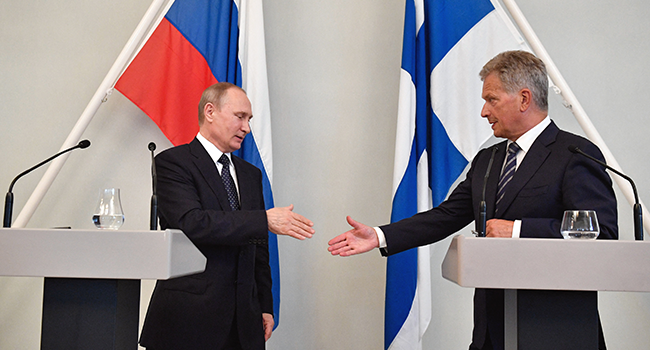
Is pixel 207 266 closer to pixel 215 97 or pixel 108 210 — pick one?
pixel 108 210

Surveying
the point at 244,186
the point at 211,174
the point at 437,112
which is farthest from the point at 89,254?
the point at 437,112

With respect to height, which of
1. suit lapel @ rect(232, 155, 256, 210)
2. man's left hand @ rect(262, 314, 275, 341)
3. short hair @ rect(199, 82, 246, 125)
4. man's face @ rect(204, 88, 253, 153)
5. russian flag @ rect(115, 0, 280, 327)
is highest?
russian flag @ rect(115, 0, 280, 327)

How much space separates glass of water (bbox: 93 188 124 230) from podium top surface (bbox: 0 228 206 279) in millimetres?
254

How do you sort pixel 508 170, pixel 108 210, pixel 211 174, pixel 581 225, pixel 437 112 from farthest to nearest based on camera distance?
pixel 437 112
pixel 211 174
pixel 508 170
pixel 108 210
pixel 581 225

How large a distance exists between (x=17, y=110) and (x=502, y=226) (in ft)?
10.4

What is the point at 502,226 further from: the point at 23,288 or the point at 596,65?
the point at 23,288

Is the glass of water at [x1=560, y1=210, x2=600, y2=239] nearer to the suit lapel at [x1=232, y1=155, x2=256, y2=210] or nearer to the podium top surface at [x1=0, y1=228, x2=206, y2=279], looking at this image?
the podium top surface at [x1=0, y1=228, x2=206, y2=279]

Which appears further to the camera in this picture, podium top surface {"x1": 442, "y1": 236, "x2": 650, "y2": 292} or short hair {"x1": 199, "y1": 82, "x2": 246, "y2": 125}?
short hair {"x1": 199, "y1": 82, "x2": 246, "y2": 125}

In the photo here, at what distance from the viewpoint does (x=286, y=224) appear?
2061 millimetres

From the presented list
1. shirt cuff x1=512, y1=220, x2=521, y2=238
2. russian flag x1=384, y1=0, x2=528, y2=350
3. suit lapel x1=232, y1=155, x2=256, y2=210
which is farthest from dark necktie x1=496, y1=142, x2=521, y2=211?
suit lapel x1=232, y1=155, x2=256, y2=210

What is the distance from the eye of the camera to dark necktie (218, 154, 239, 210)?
7.44 ft

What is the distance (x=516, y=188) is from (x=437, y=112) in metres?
1.20

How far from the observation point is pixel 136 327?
1.63 m

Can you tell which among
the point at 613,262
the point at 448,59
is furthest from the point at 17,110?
the point at 613,262
